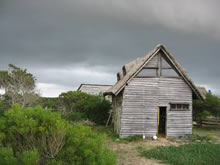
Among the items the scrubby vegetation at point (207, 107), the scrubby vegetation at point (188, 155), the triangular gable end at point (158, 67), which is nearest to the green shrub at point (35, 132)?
the scrubby vegetation at point (188, 155)

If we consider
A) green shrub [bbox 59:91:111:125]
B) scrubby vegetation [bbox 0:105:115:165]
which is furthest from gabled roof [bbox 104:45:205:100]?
scrubby vegetation [bbox 0:105:115:165]

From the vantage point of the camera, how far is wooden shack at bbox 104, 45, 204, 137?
15617mm

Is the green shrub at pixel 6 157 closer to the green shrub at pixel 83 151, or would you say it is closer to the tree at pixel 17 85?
the green shrub at pixel 83 151

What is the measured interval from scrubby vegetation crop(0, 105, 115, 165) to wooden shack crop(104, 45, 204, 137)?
999 cm

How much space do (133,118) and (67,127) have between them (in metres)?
10.8

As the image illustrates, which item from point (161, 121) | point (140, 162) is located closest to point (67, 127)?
point (140, 162)

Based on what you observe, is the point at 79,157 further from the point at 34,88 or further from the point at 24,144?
the point at 34,88

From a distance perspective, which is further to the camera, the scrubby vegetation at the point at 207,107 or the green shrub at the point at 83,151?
the scrubby vegetation at the point at 207,107

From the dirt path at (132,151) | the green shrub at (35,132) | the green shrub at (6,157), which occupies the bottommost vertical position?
the dirt path at (132,151)

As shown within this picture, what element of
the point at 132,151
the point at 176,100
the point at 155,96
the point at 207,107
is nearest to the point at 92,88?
the point at 207,107

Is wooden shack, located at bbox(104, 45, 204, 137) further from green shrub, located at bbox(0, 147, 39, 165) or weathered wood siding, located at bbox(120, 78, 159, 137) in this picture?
green shrub, located at bbox(0, 147, 39, 165)

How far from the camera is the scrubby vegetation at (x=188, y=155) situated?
9545 millimetres

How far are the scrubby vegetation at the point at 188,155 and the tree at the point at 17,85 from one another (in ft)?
50.6

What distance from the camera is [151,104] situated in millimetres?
15969
